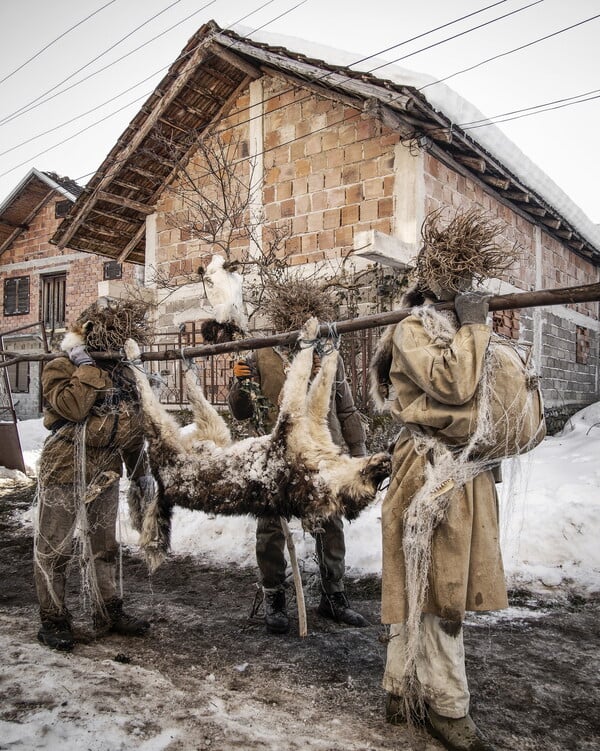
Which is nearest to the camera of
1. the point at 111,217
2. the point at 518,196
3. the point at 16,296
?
the point at 518,196

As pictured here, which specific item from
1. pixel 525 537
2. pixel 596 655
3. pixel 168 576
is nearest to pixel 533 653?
pixel 596 655

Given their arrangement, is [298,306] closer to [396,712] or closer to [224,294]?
[224,294]

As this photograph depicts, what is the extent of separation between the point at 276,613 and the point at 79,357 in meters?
2.15

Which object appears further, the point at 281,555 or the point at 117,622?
the point at 281,555

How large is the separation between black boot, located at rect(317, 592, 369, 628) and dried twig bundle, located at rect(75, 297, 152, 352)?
2201 millimetres

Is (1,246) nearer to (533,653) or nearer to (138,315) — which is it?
(138,315)

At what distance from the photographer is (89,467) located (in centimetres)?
360

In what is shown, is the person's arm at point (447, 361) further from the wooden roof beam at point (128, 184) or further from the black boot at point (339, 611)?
the wooden roof beam at point (128, 184)

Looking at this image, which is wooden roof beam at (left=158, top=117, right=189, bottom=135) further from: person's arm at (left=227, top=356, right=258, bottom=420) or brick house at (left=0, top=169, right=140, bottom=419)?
brick house at (left=0, top=169, right=140, bottom=419)

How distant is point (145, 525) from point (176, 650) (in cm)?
82

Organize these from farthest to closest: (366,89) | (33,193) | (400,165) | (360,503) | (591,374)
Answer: (33,193), (591,374), (400,165), (366,89), (360,503)

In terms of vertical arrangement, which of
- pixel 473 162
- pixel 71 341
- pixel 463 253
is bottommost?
pixel 71 341

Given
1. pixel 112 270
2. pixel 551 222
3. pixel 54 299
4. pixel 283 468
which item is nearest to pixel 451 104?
pixel 551 222

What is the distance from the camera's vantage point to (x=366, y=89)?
652cm
